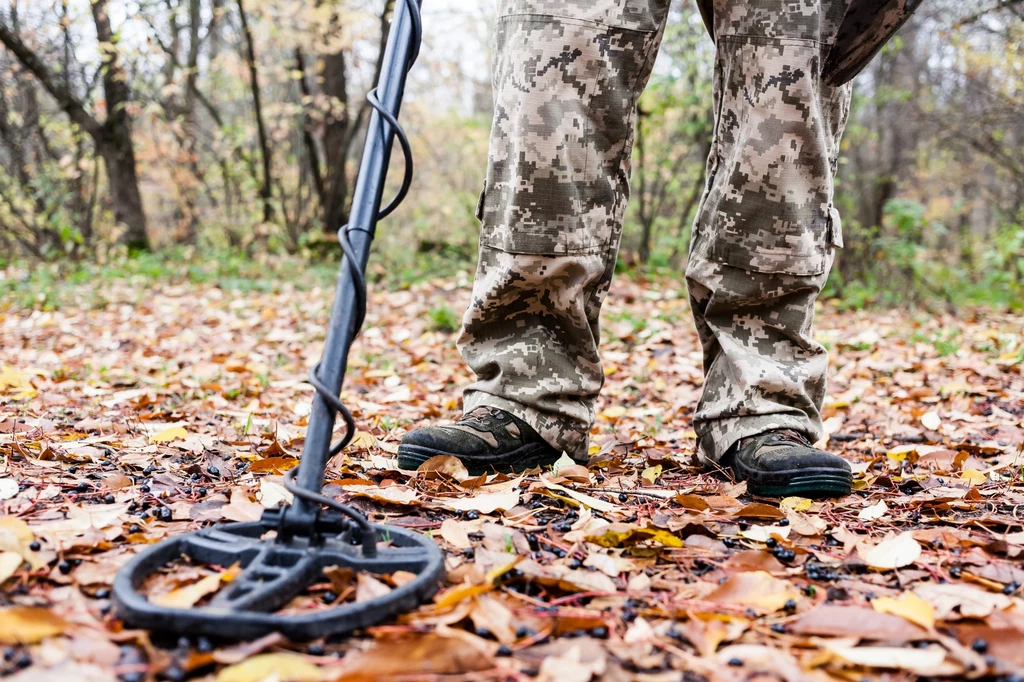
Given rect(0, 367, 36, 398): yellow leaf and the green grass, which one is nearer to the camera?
rect(0, 367, 36, 398): yellow leaf

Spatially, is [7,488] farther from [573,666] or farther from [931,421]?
[931,421]

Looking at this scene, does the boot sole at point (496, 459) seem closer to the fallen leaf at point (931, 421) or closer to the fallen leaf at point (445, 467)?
the fallen leaf at point (445, 467)

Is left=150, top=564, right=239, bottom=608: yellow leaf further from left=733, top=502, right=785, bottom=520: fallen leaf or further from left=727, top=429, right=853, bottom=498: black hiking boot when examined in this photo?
left=727, top=429, right=853, bottom=498: black hiking boot

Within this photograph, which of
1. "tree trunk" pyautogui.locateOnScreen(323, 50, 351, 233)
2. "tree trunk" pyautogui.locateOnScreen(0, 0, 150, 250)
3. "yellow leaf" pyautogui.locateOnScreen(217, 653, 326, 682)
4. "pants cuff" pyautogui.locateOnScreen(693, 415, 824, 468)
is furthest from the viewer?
"tree trunk" pyautogui.locateOnScreen(323, 50, 351, 233)

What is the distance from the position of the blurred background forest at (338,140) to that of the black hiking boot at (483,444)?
15.5 feet

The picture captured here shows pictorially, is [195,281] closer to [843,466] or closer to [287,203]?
[287,203]

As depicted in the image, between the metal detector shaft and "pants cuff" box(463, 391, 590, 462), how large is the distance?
2.32 ft

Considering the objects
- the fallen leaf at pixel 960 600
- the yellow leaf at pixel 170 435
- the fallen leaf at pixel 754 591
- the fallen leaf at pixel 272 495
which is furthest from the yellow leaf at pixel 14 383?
the fallen leaf at pixel 960 600

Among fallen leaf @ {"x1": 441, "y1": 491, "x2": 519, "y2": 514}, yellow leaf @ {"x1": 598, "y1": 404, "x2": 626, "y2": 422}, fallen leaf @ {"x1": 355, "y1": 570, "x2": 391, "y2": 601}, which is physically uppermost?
fallen leaf @ {"x1": 355, "y1": 570, "x2": 391, "y2": 601}

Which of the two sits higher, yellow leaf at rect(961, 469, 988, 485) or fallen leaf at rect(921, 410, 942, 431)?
yellow leaf at rect(961, 469, 988, 485)

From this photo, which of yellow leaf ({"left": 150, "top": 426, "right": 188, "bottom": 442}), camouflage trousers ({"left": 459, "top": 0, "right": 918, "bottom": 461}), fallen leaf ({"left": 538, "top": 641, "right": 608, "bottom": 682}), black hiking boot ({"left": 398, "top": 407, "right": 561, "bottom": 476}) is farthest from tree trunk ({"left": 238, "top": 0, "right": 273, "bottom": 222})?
fallen leaf ({"left": 538, "top": 641, "right": 608, "bottom": 682})

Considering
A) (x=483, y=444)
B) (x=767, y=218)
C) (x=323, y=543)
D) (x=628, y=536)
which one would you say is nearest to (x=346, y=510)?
(x=323, y=543)

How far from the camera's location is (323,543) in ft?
3.54

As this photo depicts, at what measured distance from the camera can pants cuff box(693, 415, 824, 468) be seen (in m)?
1.76
